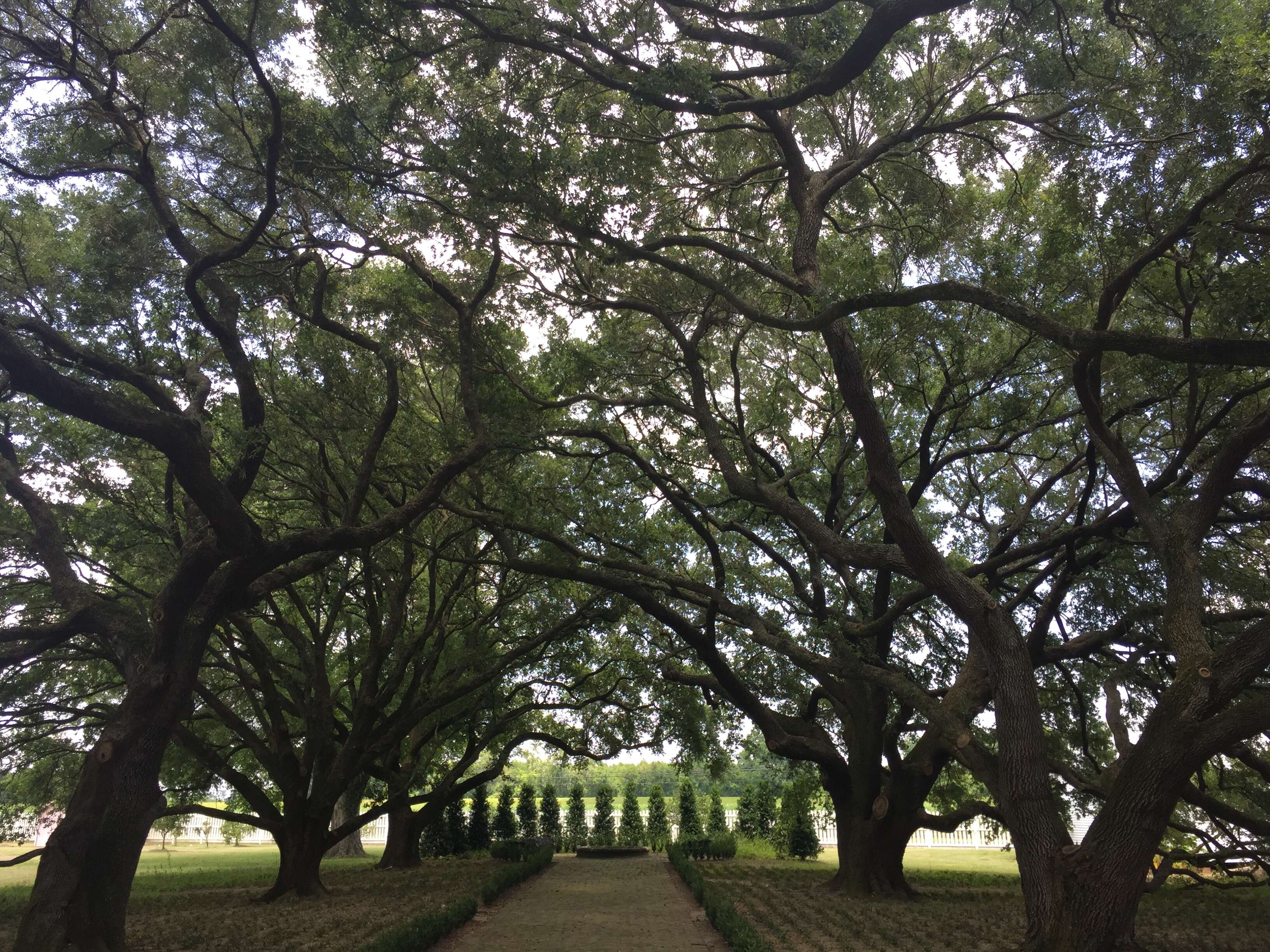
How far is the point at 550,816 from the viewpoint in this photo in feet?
79.9

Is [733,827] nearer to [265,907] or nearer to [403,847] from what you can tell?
[403,847]

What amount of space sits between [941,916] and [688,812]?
1466 centimetres

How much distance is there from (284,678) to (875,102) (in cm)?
1193

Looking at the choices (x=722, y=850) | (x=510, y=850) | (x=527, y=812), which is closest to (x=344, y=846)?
(x=527, y=812)

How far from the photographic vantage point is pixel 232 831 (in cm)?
2878

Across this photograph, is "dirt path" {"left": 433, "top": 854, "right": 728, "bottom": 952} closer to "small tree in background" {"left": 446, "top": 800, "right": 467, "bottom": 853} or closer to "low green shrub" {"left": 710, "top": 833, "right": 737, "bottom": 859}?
"low green shrub" {"left": 710, "top": 833, "right": 737, "bottom": 859}

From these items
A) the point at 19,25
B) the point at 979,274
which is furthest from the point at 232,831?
the point at 979,274

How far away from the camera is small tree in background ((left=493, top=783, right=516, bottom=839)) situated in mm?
22938

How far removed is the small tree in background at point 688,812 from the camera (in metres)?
23.1

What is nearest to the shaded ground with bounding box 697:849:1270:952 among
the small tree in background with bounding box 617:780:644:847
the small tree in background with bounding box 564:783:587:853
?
the small tree in background with bounding box 617:780:644:847

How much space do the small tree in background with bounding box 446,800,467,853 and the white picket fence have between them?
2.96 metres

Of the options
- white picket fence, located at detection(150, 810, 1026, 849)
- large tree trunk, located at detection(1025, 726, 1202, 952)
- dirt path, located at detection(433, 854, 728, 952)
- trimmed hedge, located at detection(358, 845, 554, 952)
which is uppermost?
large tree trunk, located at detection(1025, 726, 1202, 952)

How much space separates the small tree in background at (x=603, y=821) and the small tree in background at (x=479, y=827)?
308 cm

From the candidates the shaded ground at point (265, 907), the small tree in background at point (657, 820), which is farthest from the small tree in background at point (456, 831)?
the small tree in background at point (657, 820)
